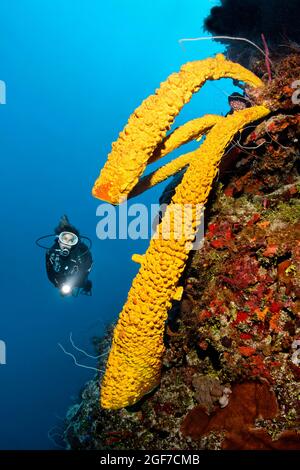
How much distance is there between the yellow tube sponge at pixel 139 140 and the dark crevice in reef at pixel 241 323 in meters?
1.42

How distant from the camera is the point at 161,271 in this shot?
3402mm

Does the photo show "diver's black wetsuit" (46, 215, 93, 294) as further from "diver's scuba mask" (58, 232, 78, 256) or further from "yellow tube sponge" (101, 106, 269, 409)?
"yellow tube sponge" (101, 106, 269, 409)

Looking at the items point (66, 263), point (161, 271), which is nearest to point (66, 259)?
point (66, 263)

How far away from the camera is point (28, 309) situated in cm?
5156

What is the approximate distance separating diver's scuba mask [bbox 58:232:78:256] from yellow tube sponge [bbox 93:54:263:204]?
3.40 m

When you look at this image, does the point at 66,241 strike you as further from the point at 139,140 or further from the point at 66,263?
the point at 139,140

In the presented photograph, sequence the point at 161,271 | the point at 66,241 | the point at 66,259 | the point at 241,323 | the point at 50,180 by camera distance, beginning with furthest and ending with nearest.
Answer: the point at 50,180, the point at 66,259, the point at 66,241, the point at 241,323, the point at 161,271

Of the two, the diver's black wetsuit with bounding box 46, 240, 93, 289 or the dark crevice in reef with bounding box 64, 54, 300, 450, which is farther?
the diver's black wetsuit with bounding box 46, 240, 93, 289

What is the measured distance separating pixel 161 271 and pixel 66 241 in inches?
137

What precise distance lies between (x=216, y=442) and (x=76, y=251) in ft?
14.5

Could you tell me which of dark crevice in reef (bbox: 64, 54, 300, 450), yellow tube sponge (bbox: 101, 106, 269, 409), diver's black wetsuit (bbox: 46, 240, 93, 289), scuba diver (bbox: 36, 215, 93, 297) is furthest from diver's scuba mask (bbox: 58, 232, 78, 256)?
yellow tube sponge (bbox: 101, 106, 269, 409)

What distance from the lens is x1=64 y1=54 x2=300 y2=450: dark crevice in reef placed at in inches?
131

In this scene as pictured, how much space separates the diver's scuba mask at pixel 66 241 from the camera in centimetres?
637

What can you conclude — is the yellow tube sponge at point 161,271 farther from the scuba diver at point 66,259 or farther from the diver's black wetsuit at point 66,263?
the diver's black wetsuit at point 66,263
